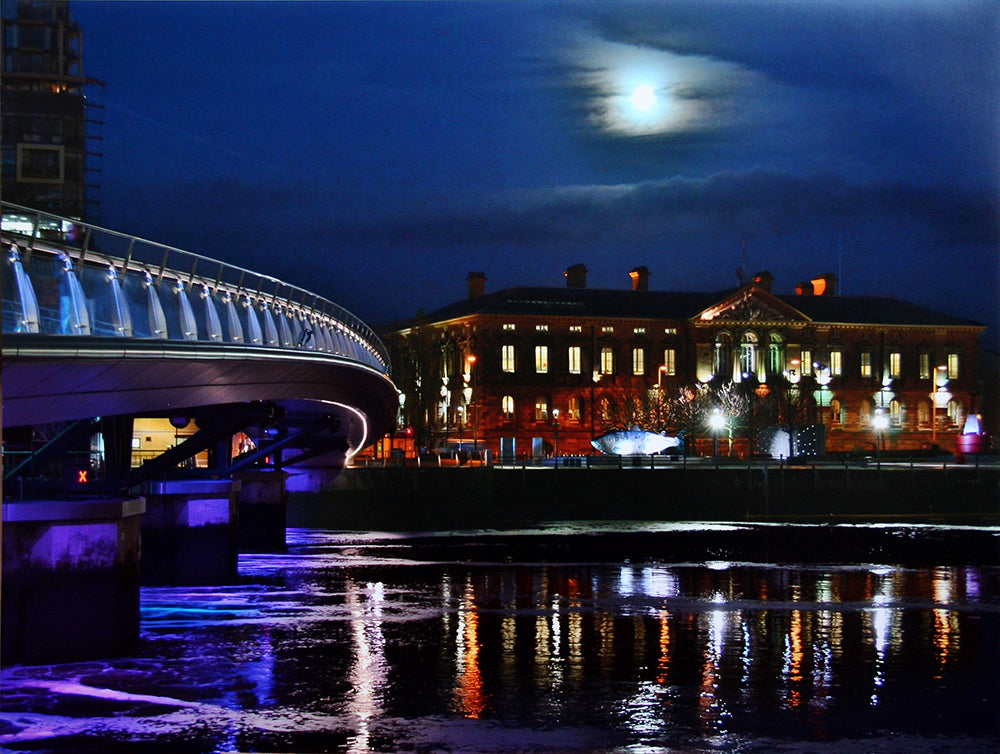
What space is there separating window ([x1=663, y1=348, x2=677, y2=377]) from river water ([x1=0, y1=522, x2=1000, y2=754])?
69314 mm

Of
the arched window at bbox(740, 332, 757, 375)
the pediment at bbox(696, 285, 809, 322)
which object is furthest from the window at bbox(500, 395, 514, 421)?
the arched window at bbox(740, 332, 757, 375)

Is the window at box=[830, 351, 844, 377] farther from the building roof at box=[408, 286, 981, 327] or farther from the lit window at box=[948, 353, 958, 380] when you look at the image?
the lit window at box=[948, 353, 958, 380]

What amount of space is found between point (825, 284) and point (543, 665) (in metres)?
112

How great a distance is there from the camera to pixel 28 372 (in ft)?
65.7

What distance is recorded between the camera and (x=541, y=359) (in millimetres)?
113812

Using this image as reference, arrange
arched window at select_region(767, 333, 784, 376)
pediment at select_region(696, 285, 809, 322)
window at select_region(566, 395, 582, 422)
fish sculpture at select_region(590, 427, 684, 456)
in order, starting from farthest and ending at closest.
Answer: arched window at select_region(767, 333, 784, 376) < pediment at select_region(696, 285, 809, 322) < window at select_region(566, 395, 582, 422) < fish sculpture at select_region(590, 427, 684, 456)

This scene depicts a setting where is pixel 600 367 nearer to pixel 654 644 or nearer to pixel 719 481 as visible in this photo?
pixel 719 481

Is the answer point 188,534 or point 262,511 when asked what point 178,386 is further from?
point 262,511

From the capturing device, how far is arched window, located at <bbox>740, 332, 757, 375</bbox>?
118812 millimetres

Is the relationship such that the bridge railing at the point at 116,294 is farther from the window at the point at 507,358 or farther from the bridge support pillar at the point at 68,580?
the window at the point at 507,358

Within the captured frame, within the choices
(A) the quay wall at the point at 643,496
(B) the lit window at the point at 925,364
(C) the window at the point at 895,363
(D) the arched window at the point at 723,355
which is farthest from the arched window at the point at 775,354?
(A) the quay wall at the point at 643,496

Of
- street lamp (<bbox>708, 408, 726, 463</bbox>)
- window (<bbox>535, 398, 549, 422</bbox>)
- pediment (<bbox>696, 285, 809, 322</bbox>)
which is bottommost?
street lamp (<bbox>708, 408, 726, 463</bbox>)

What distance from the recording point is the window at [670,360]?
117188 millimetres

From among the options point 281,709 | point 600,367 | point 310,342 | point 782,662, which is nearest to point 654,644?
point 782,662
